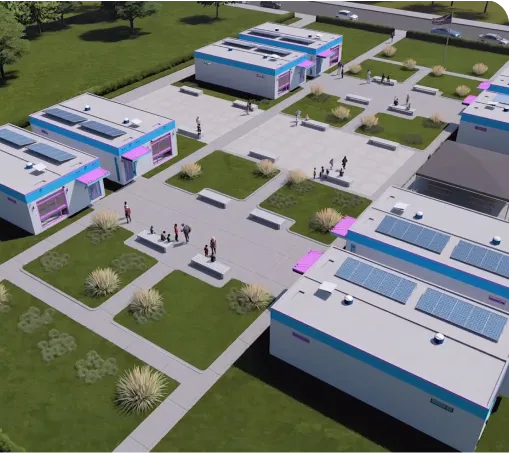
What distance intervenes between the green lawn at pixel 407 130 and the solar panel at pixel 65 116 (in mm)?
24752

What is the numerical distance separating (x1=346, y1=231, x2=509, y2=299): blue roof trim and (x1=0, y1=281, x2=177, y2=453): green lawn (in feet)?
42.8

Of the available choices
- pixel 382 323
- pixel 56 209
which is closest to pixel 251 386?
pixel 382 323

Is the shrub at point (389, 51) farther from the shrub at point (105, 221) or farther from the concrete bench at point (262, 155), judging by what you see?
the shrub at point (105, 221)

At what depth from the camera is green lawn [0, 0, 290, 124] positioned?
180 feet

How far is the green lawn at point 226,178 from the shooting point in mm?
39406

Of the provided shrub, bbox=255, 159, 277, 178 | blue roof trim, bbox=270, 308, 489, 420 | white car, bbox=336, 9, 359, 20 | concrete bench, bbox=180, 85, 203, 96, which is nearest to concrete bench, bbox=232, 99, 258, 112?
concrete bench, bbox=180, 85, 203, 96

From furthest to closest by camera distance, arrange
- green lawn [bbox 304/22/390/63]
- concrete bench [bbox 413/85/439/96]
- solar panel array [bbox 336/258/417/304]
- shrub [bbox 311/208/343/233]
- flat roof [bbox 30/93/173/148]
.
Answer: green lawn [bbox 304/22/390/63] → concrete bench [bbox 413/85/439/96] → flat roof [bbox 30/93/173/148] → shrub [bbox 311/208/343/233] → solar panel array [bbox 336/258/417/304]

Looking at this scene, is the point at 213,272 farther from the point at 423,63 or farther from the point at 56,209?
the point at 423,63

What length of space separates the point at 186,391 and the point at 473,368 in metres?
12.9

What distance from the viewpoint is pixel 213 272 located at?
3139 centimetres

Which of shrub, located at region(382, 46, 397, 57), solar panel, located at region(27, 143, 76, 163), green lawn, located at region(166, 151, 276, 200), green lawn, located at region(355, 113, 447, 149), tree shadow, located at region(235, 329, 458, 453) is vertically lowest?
tree shadow, located at region(235, 329, 458, 453)

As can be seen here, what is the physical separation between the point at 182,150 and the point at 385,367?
1127 inches

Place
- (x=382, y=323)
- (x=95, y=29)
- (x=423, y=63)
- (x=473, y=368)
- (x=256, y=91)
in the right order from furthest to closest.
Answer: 1. (x=95, y=29)
2. (x=423, y=63)
3. (x=256, y=91)
4. (x=382, y=323)
5. (x=473, y=368)

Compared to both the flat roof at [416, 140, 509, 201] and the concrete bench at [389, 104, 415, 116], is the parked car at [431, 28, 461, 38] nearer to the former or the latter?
the concrete bench at [389, 104, 415, 116]
